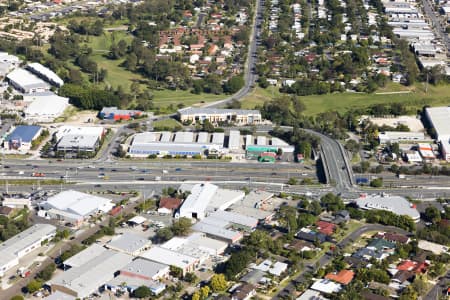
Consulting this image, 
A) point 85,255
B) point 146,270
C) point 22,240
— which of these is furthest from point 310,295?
point 22,240

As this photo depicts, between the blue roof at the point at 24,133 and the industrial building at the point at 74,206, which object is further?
the blue roof at the point at 24,133

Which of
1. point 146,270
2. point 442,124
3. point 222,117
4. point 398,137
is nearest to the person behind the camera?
point 146,270

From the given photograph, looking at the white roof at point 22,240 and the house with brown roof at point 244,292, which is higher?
the white roof at point 22,240

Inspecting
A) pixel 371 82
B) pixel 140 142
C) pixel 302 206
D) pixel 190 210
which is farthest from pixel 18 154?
pixel 371 82

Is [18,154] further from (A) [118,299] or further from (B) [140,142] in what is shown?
(A) [118,299]

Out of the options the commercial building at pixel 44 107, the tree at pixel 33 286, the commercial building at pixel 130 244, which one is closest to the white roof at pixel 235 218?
the commercial building at pixel 130 244

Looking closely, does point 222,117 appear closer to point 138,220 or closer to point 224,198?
point 224,198

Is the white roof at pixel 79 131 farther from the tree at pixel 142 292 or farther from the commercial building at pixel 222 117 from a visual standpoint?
the tree at pixel 142 292
